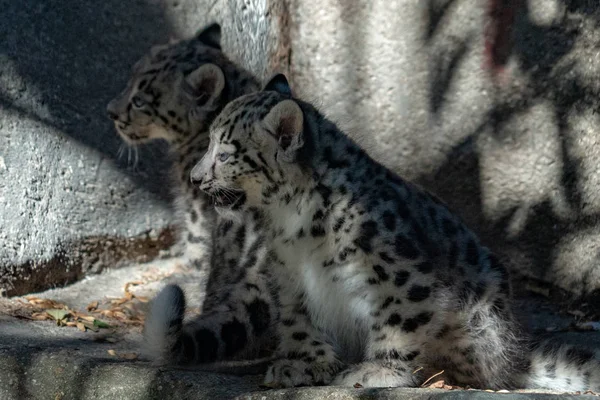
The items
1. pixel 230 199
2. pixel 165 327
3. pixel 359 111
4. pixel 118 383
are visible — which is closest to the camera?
pixel 118 383

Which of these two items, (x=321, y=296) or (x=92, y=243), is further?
(x=92, y=243)

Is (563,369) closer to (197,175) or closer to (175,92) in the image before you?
(197,175)

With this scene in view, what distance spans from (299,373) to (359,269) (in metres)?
0.59

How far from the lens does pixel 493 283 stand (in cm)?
525

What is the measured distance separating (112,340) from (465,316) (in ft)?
6.97

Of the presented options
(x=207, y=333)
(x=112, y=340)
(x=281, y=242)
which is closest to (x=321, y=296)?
(x=281, y=242)

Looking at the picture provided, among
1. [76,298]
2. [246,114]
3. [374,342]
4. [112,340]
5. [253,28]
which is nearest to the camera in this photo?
[374,342]

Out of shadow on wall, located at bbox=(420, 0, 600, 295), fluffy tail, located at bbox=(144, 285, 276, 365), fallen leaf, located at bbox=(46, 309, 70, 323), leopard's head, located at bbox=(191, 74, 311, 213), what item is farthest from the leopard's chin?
shadow on wall, located at bbox=(420, 0, 600, 295)

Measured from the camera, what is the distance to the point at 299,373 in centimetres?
488

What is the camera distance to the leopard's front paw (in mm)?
4828

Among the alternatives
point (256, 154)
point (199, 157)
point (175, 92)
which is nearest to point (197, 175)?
point (256, 154)

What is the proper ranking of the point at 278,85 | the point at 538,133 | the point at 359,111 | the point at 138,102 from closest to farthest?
the point at 278,85, the point at 138,102, the point at 538,133, the point at 359,111

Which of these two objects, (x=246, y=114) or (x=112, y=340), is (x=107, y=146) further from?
(x=246, y=114)

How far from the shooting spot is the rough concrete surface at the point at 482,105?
6734 mm
